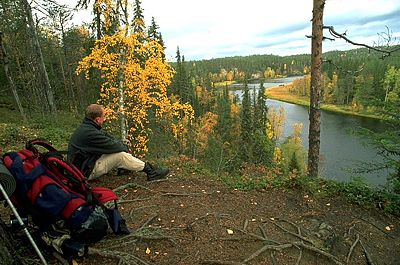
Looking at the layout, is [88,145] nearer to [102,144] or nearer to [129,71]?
[102,144]

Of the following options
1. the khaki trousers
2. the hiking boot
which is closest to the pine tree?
the hiking boot

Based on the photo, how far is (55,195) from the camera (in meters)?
2.78

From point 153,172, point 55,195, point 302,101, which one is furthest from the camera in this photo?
point 302,101

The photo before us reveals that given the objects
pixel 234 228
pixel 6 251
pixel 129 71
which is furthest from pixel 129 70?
pixel 6 251

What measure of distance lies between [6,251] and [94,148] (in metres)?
2.40

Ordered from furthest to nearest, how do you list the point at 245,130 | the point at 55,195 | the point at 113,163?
the point at 245,130, the point at 113,163, the point at 55,195

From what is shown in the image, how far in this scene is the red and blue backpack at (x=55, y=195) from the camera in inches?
109

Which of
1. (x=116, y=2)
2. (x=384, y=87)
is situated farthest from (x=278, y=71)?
(x=116, y=2)

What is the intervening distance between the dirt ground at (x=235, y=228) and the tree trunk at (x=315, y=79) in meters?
1.65

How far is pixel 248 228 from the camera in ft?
14.0

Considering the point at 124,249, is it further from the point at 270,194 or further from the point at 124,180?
the point at 270,194

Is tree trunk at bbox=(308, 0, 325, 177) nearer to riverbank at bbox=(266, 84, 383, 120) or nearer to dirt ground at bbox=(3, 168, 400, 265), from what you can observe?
dirt ground at bbox=(3, 168, 400, 265)

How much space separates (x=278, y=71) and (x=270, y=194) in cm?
16651

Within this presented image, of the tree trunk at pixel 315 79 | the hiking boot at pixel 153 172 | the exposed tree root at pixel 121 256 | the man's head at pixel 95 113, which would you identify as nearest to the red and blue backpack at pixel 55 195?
the exposed tree root at pixel 121 256
